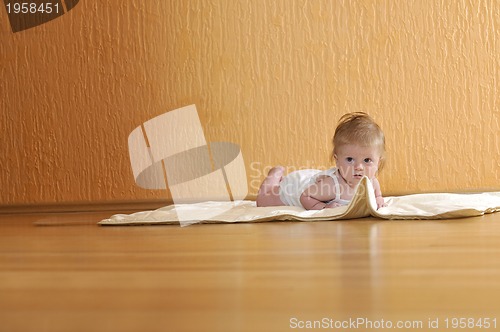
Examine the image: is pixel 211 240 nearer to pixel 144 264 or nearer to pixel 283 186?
pixel 144 264

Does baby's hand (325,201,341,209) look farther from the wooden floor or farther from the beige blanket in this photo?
the wooden floor

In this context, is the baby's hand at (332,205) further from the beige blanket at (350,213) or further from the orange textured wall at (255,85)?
the orange textured wall at (255,85)

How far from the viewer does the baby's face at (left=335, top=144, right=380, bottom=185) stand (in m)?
1.99

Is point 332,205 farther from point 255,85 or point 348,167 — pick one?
point 255,85

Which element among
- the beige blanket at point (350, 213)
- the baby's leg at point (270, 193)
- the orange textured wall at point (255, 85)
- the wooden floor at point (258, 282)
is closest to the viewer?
the wooden floor at point (258, 282)

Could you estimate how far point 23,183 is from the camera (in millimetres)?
3061

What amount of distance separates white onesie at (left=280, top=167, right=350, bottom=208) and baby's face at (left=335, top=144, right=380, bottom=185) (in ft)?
0.13

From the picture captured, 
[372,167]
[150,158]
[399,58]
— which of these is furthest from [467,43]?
[150,158]

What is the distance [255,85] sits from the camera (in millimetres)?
2973

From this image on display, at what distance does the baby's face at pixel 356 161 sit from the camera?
6.53 feet

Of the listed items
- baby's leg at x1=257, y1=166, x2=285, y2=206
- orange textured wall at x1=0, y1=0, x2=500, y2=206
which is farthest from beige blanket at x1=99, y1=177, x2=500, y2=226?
orange textured wall at x1=0, y1=0, x2=500, y2=206

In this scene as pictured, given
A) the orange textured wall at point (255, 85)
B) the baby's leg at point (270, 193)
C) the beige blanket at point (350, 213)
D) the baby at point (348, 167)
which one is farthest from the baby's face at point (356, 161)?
the orange textured wall at point (255, 85)

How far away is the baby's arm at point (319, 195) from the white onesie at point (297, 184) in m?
0.02

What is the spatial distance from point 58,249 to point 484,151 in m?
2.06
